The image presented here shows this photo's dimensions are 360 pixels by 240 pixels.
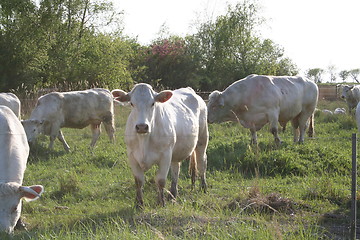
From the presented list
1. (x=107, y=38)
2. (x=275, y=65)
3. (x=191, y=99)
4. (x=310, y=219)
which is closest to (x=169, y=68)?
(x=107, y=38)

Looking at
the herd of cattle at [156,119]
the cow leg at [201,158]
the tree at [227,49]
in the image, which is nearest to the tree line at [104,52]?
the tree at [227,49]

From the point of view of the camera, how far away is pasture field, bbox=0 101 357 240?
202 inches

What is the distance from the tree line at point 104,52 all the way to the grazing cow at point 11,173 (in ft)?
47.6

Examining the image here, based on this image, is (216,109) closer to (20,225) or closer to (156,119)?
(156,119)

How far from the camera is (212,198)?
274 inches

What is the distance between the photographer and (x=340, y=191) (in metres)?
7.12

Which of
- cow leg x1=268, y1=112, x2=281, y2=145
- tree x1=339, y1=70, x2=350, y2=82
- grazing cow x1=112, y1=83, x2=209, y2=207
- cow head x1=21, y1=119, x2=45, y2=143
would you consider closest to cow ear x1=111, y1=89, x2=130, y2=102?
grazing cow x1=112, y1=83, x2=209, y2=207

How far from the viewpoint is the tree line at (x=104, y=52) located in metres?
24.9

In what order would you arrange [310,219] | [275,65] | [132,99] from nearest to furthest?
→ [310,219] → [132,99] → [275,65]

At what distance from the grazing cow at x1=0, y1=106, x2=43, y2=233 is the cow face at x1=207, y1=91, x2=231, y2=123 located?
6370 millimetres

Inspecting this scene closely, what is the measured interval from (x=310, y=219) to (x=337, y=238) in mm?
780

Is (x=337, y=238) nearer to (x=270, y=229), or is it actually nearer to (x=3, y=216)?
(x=270, y=229)

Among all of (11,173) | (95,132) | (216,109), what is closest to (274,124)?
(216,109)

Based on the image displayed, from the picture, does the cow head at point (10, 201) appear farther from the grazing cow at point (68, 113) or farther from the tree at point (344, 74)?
the tree at point (344, 74)
